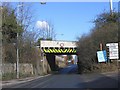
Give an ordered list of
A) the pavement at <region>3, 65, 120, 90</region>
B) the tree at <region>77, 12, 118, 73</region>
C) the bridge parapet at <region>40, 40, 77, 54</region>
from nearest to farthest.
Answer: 1. the pavement at <region>3, 65, 120, 90</region>
2. the tree at <region>77, 12, 118, 73</region>
3. the bridge parapet at <region>40, 40, 77, 54</region>

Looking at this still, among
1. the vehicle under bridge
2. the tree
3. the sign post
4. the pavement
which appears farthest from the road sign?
the vehicle under bridge

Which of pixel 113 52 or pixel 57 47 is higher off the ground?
pixel 57 47

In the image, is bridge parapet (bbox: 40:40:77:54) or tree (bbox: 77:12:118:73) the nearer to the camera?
tree (bbox: 77:12:118:73)

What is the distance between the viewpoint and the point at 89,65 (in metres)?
61.6

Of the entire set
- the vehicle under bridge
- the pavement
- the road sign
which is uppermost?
the vehicle under bridge

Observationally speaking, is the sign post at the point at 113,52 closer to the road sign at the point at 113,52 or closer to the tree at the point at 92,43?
the road sign at the point at 113,52

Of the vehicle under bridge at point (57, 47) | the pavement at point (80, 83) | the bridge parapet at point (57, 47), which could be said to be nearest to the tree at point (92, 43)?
the pavement at point (80, 83)

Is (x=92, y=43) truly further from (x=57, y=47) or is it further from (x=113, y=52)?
(x=113, y=52)

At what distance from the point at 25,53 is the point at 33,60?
4.51m

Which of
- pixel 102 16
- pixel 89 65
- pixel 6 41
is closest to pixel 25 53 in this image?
pixel 6 41

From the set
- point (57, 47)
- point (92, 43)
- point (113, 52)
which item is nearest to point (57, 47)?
point (57, 47)

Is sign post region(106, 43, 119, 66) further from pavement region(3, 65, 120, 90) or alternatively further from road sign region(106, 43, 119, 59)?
pavement region(3, 65, 120, 90)

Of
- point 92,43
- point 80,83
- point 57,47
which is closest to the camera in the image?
point 80,83

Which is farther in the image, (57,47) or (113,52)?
(57,47)
